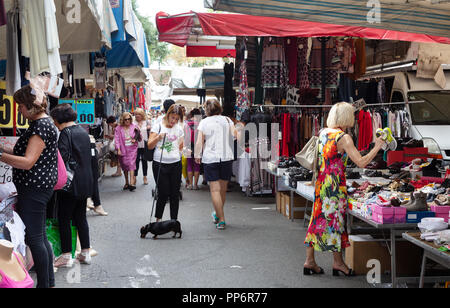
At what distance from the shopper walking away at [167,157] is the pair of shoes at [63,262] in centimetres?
209

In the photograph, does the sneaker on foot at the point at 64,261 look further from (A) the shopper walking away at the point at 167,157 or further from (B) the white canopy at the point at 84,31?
(B) the white canopy at the point at 84,31

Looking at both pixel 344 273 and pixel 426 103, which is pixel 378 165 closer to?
pixel 344 273

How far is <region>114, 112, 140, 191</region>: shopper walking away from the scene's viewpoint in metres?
12.7

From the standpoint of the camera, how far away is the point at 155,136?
7.85 metres

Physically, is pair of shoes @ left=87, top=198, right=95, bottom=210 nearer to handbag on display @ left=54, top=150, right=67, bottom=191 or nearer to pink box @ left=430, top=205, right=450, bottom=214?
handbag on display @ left=54, top=150, right=67, bottom=191

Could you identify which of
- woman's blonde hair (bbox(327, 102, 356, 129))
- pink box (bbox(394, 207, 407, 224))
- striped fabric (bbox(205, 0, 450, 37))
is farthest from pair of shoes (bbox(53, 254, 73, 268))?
pink box (bbox(394, 207, 407, 224))

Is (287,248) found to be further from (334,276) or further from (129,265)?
(129,265)

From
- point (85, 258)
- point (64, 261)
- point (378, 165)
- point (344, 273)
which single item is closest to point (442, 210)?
point (344, 273)

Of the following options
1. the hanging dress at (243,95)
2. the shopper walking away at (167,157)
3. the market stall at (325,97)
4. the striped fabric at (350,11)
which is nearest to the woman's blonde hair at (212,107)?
the shopper walking away at (167,157)

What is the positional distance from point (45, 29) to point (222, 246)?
3.86 m

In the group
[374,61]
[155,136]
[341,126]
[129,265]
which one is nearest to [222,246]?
[129,265]

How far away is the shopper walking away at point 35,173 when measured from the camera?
15.2ft

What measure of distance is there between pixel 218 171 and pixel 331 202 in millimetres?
3069

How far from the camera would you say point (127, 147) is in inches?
502
